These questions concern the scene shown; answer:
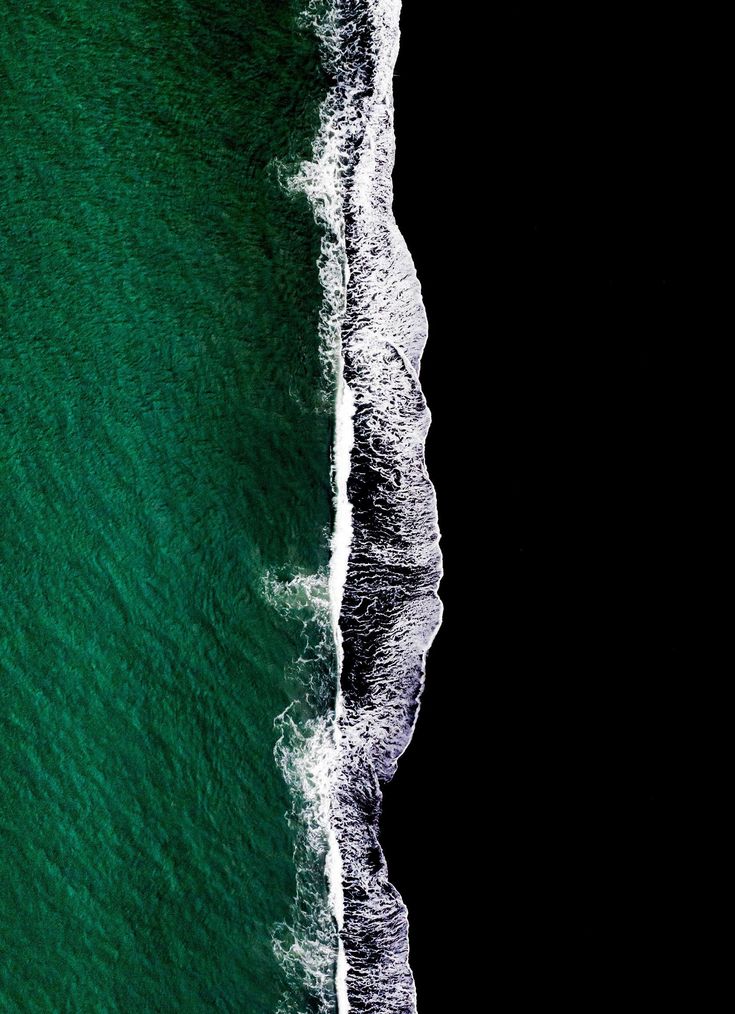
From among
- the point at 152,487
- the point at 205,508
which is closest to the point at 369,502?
the point at 205,508

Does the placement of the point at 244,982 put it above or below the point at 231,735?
below


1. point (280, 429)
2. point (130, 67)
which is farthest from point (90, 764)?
point (130, 67)

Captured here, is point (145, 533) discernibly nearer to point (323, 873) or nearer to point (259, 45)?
point (323, 873)

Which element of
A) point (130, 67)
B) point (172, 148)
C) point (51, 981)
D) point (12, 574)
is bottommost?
point (51, 981)

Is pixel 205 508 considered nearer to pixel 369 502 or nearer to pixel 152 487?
pixel 152 487
